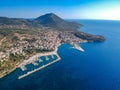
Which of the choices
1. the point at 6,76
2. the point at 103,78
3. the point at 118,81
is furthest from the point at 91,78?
the point at 6,76

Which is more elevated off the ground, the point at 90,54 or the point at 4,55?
the point at 4,55

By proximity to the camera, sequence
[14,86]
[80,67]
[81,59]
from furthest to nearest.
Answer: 1. [81,59]
2. [80,67]
3. [14,86]

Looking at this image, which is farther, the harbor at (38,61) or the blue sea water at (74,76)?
the harbor at (38,61)

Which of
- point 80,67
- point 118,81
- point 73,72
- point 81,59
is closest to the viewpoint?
point 118,81

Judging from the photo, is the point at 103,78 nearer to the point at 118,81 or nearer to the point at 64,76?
the point at 118,81

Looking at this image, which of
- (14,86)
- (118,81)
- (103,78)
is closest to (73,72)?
(103,78)

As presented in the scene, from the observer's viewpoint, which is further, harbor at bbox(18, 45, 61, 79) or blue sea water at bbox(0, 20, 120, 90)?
harbor at bbox(18, 45, 61, 79)

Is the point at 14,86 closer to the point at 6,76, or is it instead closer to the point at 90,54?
the point at 6,76

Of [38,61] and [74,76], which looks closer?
[74,76]

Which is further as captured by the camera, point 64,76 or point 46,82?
point 64,76
